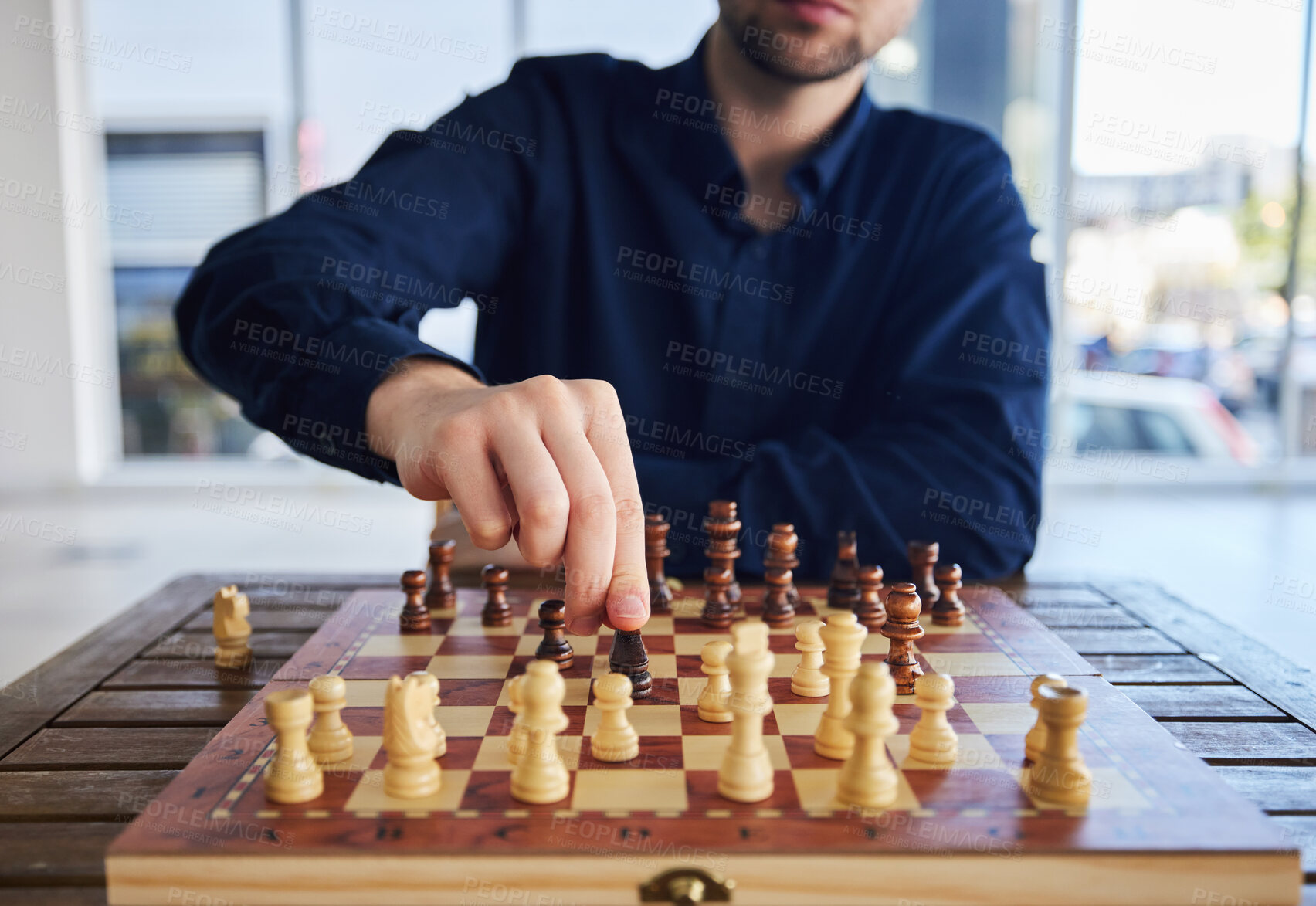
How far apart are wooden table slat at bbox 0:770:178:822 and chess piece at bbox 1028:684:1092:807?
32.6 inches

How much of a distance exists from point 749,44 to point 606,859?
147 centimetres

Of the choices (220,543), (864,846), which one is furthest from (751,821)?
(220,543)

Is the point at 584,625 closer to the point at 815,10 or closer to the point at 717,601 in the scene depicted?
the point at 717,601

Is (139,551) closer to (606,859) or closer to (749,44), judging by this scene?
(749,44)

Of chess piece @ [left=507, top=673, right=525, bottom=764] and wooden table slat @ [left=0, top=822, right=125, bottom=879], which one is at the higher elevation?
chess piece @ [left=507, top=673, right=525, bottom=764]

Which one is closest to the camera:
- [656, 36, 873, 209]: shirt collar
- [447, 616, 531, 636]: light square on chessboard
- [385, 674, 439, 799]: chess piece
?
[385, 674, 439, 799]: chess piece

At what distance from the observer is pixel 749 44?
178cm

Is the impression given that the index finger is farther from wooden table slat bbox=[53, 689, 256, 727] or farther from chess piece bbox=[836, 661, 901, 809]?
wooden table slat bbox=[53, 689, 256, 727]

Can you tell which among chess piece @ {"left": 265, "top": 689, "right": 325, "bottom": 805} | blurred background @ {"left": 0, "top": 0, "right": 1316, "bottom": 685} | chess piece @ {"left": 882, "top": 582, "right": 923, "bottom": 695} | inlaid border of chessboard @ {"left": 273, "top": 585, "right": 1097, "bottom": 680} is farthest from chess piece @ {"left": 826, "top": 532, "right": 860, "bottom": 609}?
blurred background @ {"left": 0, "top": 0, "right": 1316, "bottom": 685}

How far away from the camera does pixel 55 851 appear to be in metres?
0.84

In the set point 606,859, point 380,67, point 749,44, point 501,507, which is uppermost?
point 380,67

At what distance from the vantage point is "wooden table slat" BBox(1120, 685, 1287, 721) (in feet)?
3.79

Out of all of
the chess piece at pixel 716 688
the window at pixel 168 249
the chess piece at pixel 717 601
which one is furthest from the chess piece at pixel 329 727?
the window at pixel 168 249

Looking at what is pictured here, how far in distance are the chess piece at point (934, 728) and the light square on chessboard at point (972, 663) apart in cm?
23
